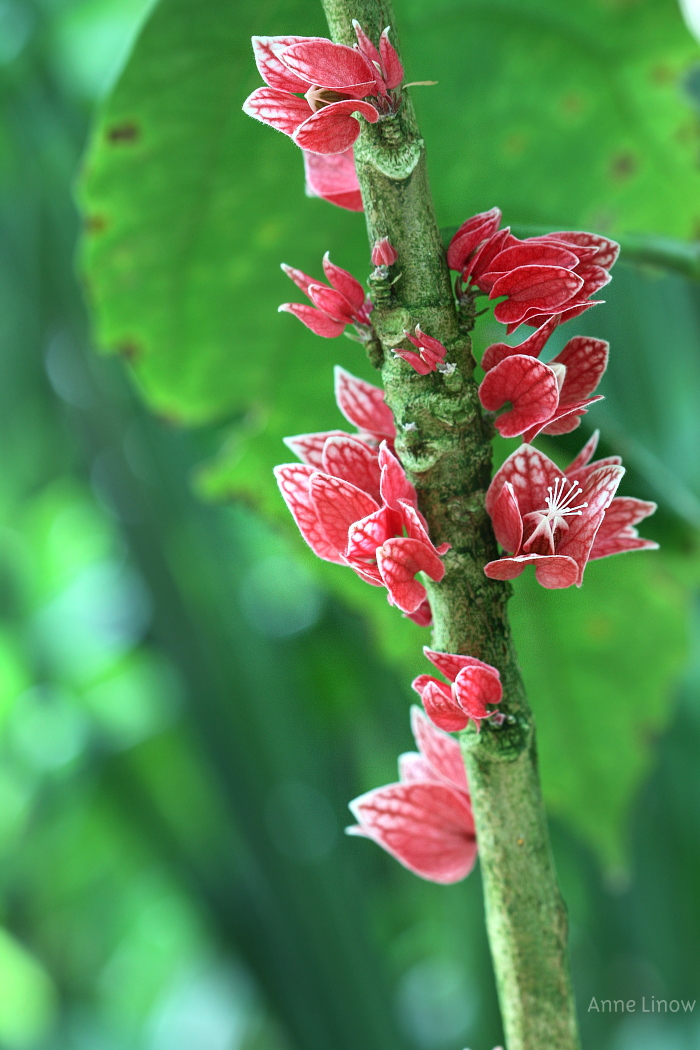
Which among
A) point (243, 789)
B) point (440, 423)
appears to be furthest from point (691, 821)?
point (440, 423)

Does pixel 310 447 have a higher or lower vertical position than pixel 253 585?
higher

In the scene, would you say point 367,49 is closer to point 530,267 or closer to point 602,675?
point 530,267

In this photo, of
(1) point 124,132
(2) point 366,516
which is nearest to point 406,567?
(2) point 366,516

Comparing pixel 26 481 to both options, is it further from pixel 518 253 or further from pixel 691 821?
pixel 518 253

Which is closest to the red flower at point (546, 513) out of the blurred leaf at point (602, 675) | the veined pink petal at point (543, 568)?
the veined pink petal at point (543, 568)

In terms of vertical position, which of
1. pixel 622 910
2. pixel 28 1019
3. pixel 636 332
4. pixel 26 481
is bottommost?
pixel 28 1019

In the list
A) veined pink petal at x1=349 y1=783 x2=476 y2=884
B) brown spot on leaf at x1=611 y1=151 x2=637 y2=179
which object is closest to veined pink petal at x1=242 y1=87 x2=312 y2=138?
veined pink petal at x1=349 y1=783 x2=476 y2=884

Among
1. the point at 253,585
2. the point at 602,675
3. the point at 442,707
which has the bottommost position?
the point at 253,585

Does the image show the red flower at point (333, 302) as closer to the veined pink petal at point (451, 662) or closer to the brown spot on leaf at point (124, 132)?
the veined pink petal at point (451, 662)
